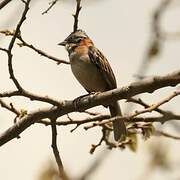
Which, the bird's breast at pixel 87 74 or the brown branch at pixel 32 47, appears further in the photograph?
the bird's breast at pixel 87 74

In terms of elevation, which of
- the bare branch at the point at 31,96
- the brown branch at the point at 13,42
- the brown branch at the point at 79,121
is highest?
the brown branch at the point at 13,42

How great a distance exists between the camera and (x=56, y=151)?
13.9 feet

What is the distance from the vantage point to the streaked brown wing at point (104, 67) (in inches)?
259

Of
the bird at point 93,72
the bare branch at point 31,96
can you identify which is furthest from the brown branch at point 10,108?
the bird at point 93,72

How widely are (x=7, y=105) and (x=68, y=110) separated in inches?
20.7

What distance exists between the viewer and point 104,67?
264 inches

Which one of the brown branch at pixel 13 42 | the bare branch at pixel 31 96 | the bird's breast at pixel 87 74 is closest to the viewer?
the brown branch at pixel 13 42

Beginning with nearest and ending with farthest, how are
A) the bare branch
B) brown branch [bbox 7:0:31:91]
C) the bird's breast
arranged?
brown branch [bbox 7:0:31:91] → the bare branch → the bird's breast

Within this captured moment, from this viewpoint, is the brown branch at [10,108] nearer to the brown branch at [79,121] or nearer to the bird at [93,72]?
the brown branch at [79,121]

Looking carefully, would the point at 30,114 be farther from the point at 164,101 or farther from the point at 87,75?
the point at 87,75

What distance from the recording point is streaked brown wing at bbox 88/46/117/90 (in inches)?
259

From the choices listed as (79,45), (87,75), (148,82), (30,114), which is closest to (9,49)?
(30,114)

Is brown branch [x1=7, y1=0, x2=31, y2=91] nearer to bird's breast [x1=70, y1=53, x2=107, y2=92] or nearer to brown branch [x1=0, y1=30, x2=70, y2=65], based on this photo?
brown branch [x1=0, y1=30, x2=70, y2=65]

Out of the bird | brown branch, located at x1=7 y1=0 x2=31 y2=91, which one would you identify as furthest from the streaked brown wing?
brown branch, located at x1=7 y1=0 x2=31 y2=91
